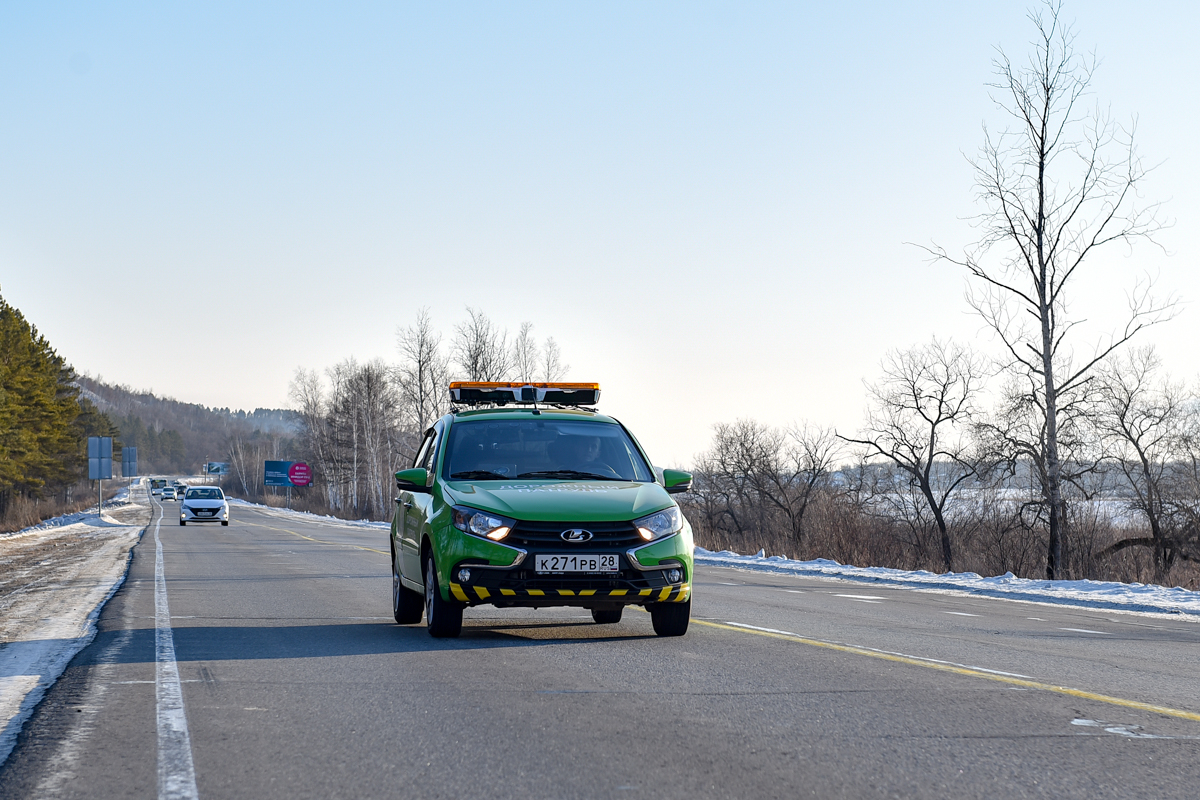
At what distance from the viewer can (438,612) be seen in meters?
8.96

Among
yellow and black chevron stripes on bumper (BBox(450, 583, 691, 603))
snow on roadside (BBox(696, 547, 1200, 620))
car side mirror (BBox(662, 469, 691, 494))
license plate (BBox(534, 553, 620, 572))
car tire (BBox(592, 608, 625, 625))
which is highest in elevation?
car side mirror (BBox(662, 469, 691, 494))

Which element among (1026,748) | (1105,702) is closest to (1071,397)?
(1105,702)

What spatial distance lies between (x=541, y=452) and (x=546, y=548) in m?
1.53

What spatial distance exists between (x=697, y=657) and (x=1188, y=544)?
24.6m

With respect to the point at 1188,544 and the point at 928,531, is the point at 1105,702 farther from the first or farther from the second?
the point at 928,531

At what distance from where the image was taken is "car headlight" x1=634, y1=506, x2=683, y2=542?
854cm

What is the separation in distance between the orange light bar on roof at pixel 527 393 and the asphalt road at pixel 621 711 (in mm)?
2250

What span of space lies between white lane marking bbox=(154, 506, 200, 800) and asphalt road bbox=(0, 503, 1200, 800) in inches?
0.9

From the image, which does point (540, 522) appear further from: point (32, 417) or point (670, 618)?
point (32, 417)

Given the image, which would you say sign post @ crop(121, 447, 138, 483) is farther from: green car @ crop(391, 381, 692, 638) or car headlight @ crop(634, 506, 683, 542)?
car headlight @ crop(634, 506, 683, 542)

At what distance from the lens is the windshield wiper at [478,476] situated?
9297mm

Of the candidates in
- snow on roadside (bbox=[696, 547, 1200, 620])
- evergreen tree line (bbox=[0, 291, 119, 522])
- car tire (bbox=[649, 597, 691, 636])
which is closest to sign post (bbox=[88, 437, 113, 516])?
evergreen tree line (bbox=[0, 291, 119, 522])

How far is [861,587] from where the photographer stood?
1769cm

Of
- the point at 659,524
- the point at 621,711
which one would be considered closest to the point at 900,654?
the point at 659,524
